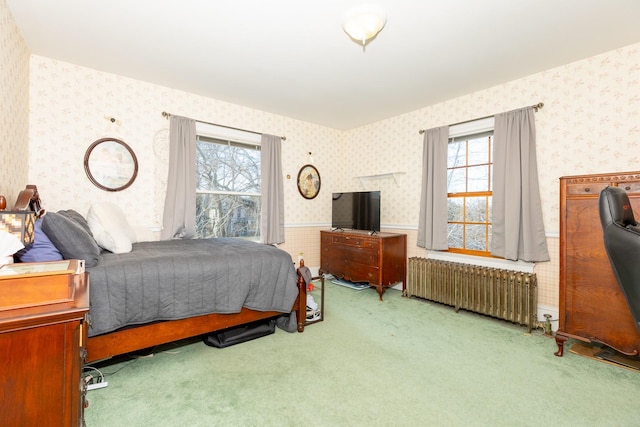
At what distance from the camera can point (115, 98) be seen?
3.35 metres

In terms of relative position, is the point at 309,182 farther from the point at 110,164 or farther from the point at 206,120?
the point at 110,164

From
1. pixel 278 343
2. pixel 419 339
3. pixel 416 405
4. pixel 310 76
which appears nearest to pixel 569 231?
pixel 419 339

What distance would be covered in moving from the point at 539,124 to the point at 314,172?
303 cm

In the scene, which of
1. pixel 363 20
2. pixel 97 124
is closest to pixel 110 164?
pixel 97 124

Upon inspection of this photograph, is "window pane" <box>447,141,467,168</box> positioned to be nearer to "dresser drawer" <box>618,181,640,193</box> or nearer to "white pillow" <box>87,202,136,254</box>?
"dresser drawer" <box>618,181,640,193</box>

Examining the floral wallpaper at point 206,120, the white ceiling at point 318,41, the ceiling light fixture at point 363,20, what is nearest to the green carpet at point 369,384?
the floral wallpaper at point 206,120

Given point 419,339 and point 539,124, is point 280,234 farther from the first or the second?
point 539,124

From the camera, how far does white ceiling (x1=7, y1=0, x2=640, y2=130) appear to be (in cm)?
219

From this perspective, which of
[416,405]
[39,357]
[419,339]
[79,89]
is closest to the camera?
[39,357]

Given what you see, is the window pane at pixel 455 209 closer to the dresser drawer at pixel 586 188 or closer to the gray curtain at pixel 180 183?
the dresser drawer at pixel 586 188

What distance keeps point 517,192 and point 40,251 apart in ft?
12.9

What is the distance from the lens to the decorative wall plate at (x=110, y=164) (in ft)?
10.6

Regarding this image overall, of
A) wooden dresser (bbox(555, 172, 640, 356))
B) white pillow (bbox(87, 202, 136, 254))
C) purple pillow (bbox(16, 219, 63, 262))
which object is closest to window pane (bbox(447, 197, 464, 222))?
wooden dresser (bbox(555, 172, 640, 356))

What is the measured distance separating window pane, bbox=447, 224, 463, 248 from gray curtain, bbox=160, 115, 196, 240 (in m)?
Result: 3.23
